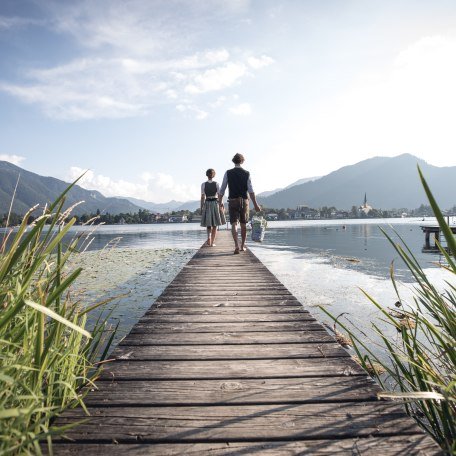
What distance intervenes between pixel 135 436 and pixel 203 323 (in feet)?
6.25

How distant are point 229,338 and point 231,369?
65 centimetres

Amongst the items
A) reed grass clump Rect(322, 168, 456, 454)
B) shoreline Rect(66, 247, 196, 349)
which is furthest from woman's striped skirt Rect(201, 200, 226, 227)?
reed grass clump Rect(322, 168, 456, 454)

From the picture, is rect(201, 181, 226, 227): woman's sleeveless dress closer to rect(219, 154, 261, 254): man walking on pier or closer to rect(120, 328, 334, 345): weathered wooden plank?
rect(219, 154, 261, 254): man walking on pier

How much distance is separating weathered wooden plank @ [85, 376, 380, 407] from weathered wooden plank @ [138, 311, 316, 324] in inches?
53.7

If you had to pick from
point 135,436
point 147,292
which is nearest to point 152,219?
point 147,292

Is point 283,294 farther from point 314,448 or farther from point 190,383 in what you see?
point 314,448

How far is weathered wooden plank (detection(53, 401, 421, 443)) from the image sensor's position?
160cm

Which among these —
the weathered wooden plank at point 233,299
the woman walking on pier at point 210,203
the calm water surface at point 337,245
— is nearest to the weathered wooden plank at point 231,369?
the calm water surface at point 337,245

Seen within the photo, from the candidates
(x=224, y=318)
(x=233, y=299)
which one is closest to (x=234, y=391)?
(x=224, y=318)

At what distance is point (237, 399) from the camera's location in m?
1.93

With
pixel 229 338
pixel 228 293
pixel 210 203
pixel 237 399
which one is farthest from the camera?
pixel 210 203

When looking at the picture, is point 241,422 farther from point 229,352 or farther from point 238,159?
point 238,159

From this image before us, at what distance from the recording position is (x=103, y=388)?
2.08 meters

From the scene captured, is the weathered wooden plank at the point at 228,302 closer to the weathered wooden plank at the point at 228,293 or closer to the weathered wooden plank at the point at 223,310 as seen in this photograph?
the weathered wooden plank at the point at 223,310
